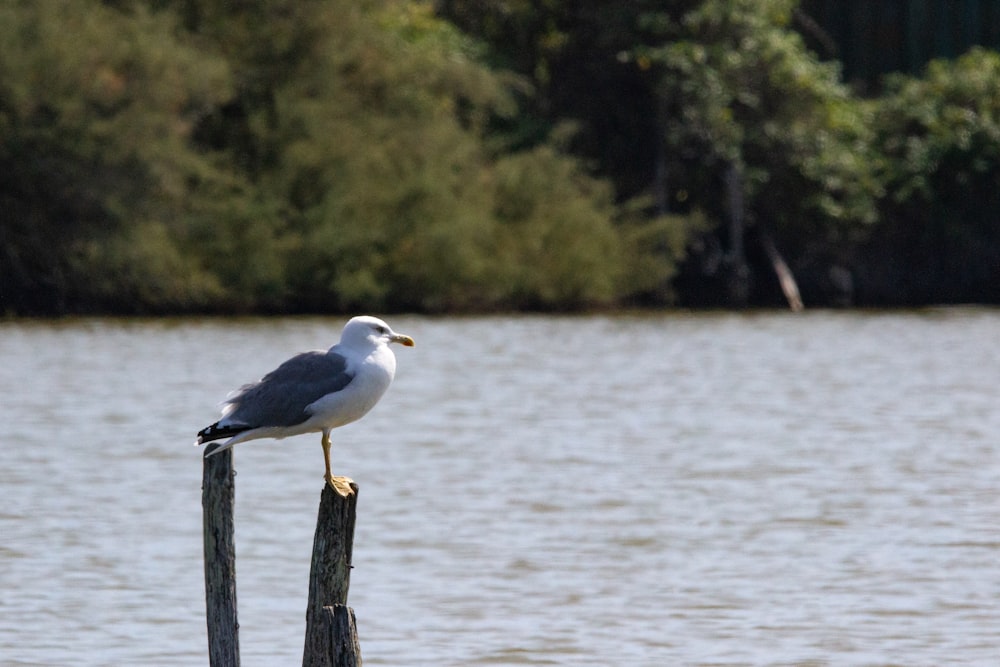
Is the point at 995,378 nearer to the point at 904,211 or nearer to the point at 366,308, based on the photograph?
the point at 366,308

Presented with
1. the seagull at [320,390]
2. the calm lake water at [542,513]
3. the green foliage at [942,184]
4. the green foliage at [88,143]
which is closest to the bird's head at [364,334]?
the seagull at [320,390]

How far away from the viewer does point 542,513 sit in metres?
14.3

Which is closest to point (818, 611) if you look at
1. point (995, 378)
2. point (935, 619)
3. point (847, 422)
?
point (935, 619)

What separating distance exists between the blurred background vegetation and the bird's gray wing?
26.6 m

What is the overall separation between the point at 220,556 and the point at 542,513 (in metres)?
6.90

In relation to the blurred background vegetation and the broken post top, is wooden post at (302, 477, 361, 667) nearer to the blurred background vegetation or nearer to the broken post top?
the broken post top

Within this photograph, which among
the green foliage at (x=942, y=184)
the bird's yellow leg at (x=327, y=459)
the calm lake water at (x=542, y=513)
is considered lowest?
the calm lake water at (x=542, y=513)

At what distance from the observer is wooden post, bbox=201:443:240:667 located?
24.6 ft

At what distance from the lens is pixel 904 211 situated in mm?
43625

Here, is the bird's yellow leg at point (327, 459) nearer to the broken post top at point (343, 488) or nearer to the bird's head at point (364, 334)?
the broken post top at point (343, 488)

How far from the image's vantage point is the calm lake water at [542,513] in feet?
32.9

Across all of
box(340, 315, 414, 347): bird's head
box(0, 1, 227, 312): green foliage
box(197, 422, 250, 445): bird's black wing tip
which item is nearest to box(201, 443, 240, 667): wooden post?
box(197, 422, 250, 445): bird's black wing tip

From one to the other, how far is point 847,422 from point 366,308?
714 inches

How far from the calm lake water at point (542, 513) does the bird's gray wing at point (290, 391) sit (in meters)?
2.05
